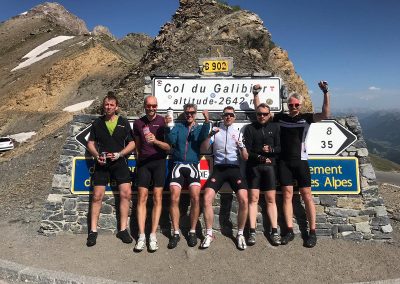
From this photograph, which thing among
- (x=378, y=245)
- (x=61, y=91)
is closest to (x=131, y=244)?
(x=378, y=245)

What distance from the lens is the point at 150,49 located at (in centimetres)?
2277

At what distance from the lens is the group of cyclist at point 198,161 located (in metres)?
6.57

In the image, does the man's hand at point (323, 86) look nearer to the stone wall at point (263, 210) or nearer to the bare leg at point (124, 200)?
the stone wall at point (263, 210)

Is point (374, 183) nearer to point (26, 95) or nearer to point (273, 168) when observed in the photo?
point (273, 168)

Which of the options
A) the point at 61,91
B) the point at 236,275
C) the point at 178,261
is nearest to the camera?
the point at 236,275

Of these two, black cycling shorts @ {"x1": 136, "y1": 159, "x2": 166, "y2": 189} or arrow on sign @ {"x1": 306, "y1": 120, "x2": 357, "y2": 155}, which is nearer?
black cycling shorts @ {"x1": 136, "y1": 159, "x2": 166, "y2": 189}

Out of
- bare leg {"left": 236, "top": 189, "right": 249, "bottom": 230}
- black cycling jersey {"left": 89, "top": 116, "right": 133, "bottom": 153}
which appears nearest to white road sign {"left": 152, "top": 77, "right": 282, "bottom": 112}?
black cycling jersey {"left": 89, "top": 116, "right": 133, "bottom": 153}

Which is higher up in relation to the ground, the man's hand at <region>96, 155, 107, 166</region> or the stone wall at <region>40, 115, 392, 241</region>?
the man's hand at <region>96, 155, 107, 166</region>

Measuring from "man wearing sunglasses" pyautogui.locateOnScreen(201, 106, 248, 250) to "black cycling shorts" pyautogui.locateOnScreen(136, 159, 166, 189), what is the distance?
0.92 m

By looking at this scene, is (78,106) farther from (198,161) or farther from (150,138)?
(198,161)

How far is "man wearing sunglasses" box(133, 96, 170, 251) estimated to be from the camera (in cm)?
657

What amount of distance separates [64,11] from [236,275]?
318 ft

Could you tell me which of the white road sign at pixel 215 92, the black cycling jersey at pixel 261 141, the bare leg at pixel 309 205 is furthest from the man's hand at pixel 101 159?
the bare leg at pixel 309 205

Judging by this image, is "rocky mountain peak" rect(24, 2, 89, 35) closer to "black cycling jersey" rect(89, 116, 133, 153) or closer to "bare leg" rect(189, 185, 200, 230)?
"black cycling jersey" rect(89, 116, 133, 153)
